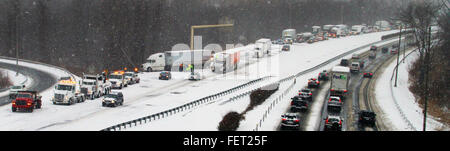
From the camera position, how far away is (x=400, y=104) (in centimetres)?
5716

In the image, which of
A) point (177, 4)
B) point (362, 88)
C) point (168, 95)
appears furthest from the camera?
point (177, 4)

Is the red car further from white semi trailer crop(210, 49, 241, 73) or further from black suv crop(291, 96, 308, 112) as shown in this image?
black suv crop(291, 96, 308, 112)

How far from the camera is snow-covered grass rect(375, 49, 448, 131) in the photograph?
45725mm

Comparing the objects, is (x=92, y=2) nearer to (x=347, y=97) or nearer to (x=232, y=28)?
(x=232, y=28)

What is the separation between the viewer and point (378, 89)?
6625 cm

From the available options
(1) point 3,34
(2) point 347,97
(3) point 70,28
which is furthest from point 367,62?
(1) point 3,34

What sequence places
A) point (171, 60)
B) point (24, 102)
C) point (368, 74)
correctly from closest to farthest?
point (24, 102) → point (171, 60) → point (368, 74)

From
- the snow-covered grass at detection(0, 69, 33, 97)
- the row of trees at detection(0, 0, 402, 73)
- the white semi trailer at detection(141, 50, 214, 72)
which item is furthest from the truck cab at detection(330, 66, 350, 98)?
the row of trees at detection(0, 0, 402, 73)

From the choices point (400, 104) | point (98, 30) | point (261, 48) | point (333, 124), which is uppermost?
point (98, 30)

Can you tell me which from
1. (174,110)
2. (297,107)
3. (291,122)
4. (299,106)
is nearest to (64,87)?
(174,110)

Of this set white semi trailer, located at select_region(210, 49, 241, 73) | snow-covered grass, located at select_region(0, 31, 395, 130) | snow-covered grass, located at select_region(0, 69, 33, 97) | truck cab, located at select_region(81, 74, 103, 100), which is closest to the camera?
snow-covered grass, located at select_region(0, 31, 395, 130)

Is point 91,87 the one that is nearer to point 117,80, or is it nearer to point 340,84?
point 117,80

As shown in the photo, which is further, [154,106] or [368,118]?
[154,106]

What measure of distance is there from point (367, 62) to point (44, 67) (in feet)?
182
